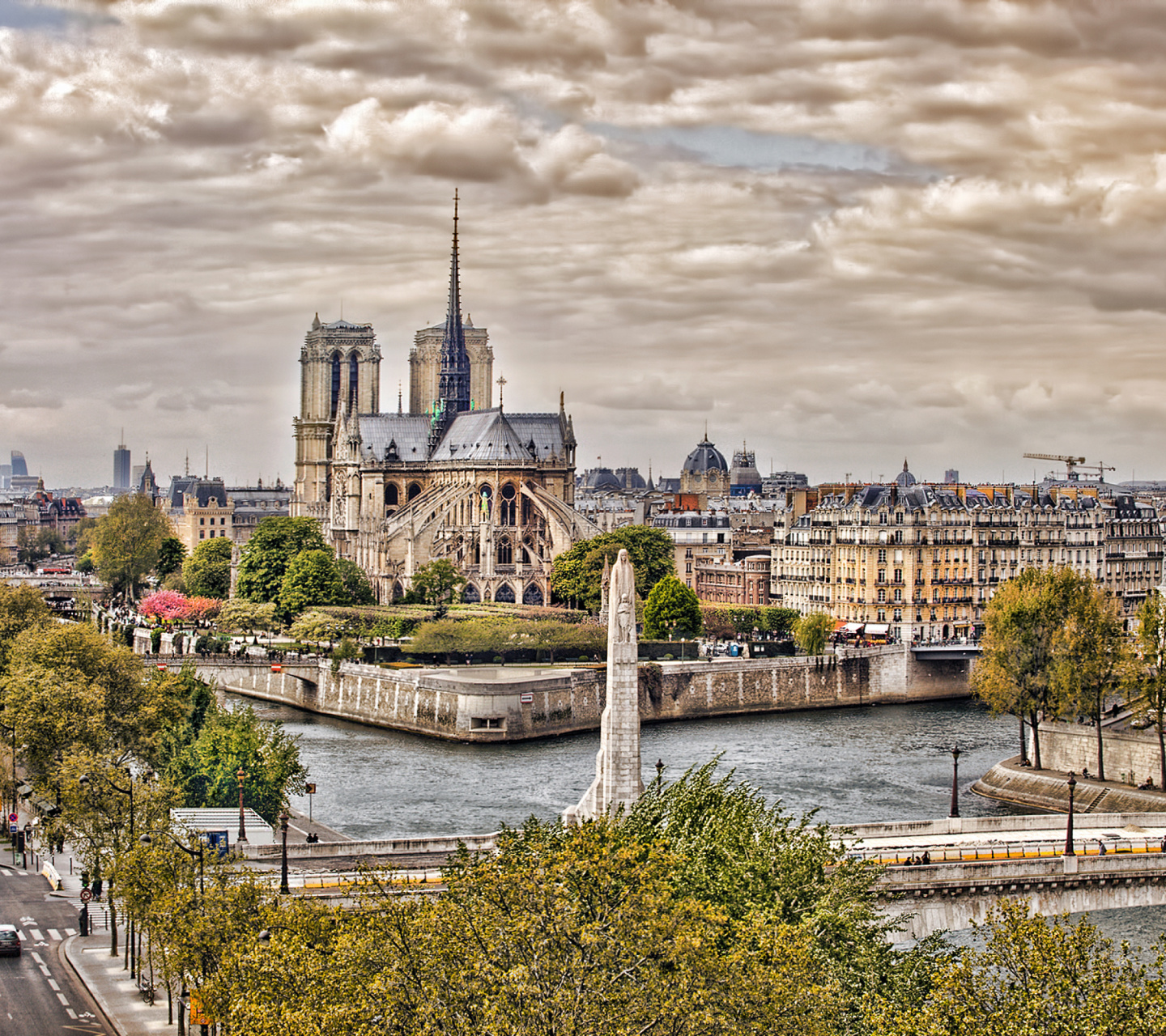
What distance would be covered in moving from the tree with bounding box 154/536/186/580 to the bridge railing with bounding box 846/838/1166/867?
11788cm

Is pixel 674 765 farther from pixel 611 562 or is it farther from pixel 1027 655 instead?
pixel 611 562

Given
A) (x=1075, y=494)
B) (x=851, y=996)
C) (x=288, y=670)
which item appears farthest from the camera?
(x=1075, y=494)

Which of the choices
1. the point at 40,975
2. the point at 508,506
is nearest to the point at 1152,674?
the point at 40,975

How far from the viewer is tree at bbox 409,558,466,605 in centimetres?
12925

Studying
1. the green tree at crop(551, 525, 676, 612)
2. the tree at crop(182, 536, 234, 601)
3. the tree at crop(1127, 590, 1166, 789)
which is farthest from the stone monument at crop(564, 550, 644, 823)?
the tree at crop(182, 536, 234, 601)

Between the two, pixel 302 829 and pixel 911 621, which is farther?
pixel 911 621

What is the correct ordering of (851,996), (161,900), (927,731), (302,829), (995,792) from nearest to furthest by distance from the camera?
(851,996)
(161,900)
(302,829)
(995,792)
(927,731)

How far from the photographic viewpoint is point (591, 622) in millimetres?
113125

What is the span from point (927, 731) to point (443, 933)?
2581 inches

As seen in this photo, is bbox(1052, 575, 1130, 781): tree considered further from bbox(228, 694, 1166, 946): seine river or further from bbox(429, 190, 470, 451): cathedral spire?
bbox(429, 190, 470, 451): cathedral spire

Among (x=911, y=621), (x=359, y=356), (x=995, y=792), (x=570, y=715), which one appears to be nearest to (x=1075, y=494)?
(x=911, y=621)

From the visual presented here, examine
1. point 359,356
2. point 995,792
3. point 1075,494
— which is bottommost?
point 995,792

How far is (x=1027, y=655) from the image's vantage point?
71188 millimetres

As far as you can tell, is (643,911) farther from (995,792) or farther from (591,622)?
(591,622)
